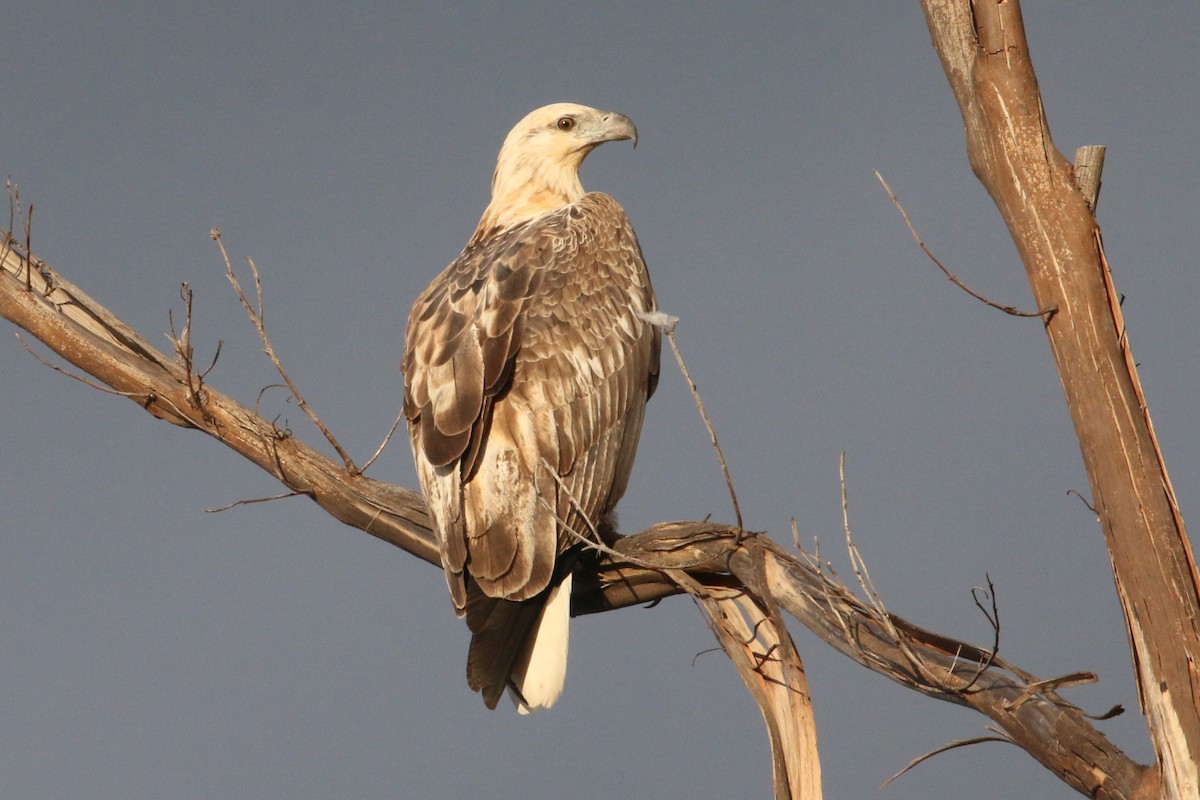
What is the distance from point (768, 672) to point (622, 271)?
1.96m

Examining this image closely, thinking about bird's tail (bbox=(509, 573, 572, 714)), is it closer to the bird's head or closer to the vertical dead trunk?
the vertical dead trunk

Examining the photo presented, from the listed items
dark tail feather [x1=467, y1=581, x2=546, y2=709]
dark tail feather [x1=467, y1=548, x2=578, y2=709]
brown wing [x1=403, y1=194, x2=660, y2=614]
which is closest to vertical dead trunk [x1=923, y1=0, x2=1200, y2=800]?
brown wing [x1=403, y1=194, x2=660, y2=614]

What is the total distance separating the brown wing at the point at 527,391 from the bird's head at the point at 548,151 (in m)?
0.68

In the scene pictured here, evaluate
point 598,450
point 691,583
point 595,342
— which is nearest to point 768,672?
point 691,583

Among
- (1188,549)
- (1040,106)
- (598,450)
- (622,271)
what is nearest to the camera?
(1188,549)

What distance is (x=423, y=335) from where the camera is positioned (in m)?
5.85

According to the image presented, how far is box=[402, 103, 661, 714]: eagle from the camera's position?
5379 millimetres

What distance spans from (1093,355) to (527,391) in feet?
7.48

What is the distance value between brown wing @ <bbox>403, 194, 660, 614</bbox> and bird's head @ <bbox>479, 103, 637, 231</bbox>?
0.68 metres

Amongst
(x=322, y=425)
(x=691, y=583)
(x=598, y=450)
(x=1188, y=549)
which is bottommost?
(x=1188, y=549)

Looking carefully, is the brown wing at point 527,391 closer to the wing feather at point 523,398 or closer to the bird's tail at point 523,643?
the wing feather at point 523,398

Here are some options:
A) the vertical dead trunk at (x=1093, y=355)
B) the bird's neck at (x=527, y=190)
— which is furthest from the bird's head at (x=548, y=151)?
the vertical dead trunk at (x=1093, y=355)

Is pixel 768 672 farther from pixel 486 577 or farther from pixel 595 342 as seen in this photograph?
pixel 595 342

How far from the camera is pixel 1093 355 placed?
4.38 metres
